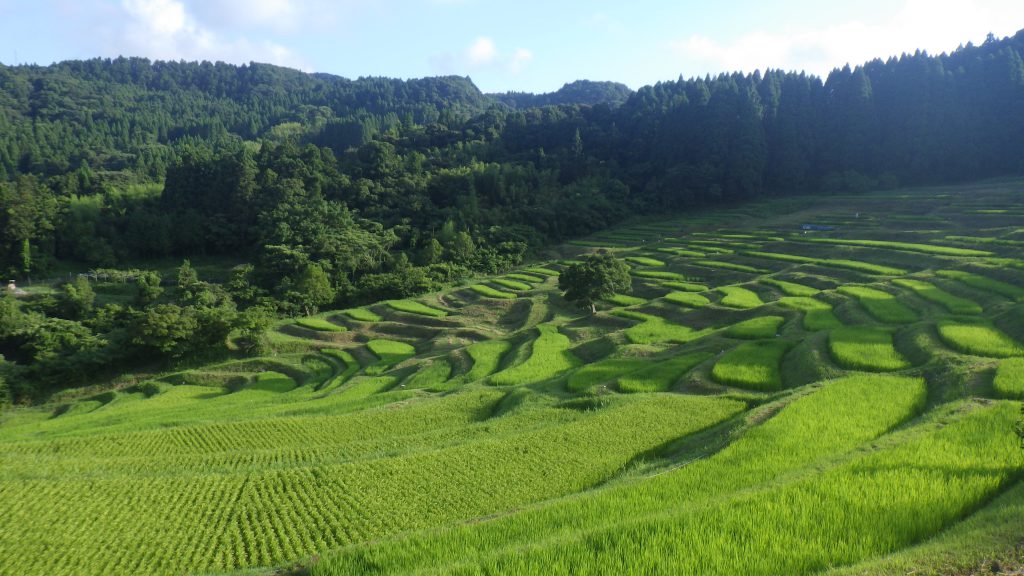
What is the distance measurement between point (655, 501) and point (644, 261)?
1689 inches

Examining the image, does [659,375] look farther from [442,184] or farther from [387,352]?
[442,184]

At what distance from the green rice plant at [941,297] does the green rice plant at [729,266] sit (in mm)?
12080

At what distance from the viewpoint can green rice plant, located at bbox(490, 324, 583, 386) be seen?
79.7 feet

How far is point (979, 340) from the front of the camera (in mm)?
18781

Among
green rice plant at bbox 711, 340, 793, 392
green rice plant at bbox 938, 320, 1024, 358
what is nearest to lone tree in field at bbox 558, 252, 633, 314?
green rice plant at bbox 711, 340, 793, 392

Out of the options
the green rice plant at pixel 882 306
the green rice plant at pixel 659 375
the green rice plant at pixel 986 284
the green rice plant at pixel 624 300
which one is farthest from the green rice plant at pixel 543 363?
the green rice plant at pixel 986 284

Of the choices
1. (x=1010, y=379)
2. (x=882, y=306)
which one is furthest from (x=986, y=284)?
(x=1010, y=379)

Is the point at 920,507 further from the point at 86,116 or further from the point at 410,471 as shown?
the point at 86,116

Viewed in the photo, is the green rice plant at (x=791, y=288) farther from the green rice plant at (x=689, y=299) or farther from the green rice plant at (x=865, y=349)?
the green rice plant at (x=865, y=349)

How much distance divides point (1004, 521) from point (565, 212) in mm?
69091

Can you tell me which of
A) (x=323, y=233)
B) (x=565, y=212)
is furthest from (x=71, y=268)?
(x=565, y=212)

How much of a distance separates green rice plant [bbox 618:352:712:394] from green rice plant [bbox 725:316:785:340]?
3.31 meters

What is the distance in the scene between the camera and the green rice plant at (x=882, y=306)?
2527cm

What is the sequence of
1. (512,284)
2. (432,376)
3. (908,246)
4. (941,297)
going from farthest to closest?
1. (512,284)
2. (908,246)
3. (432,376)
4. (941,297)
